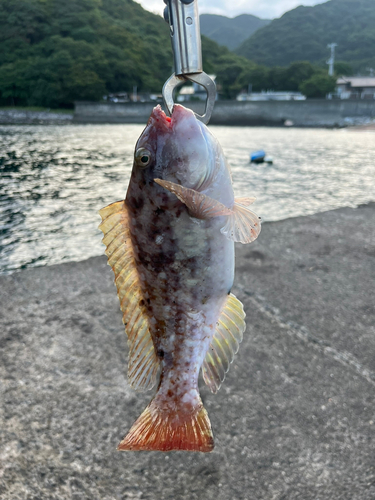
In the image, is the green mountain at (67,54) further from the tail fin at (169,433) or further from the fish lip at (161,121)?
the tail fin at (169,433)

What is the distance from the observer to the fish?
1438 mm

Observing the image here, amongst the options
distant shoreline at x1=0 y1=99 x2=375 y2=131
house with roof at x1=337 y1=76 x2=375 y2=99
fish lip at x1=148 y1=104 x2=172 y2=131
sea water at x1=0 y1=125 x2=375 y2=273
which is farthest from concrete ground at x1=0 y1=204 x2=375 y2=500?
house with roof at x1=337 y1=76 x2=375 y2=99

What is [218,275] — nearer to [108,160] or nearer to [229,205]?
[229,205]

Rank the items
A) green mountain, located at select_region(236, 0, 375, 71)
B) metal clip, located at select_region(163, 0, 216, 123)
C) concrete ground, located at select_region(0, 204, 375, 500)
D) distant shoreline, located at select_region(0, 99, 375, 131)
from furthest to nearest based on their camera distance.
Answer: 1. green mountain, located at select_region(236, 0, 375, 71)
2. distant shoreline, located at select_region(0, 99, 375, 131)
3. concrete ground, located at select_region(0, 204, 375, 500)
4. metal clip, located at select_region(163, 0, 216, 123)

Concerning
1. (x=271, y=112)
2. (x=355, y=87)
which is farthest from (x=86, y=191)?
(x=355, y=87)

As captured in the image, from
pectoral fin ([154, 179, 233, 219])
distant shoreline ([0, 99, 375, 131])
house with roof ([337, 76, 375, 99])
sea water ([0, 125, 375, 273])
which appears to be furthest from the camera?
house with roof ([337, 76, 375, 99])

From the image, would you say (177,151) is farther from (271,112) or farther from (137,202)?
(271,112)

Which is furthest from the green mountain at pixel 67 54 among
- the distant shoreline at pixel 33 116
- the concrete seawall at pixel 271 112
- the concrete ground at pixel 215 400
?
the concrete ground at pixel 215 400

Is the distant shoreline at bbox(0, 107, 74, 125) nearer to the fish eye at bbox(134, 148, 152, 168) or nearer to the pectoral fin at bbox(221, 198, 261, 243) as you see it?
the fish eye at bbox(134, 148, 152, 168)

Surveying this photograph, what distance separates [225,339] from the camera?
174 cm

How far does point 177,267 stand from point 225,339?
47 centimetres

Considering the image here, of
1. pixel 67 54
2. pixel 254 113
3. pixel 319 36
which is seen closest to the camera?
pixel 254 113

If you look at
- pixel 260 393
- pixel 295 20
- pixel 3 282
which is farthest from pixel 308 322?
pixel 295 20

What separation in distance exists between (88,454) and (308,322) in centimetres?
270
